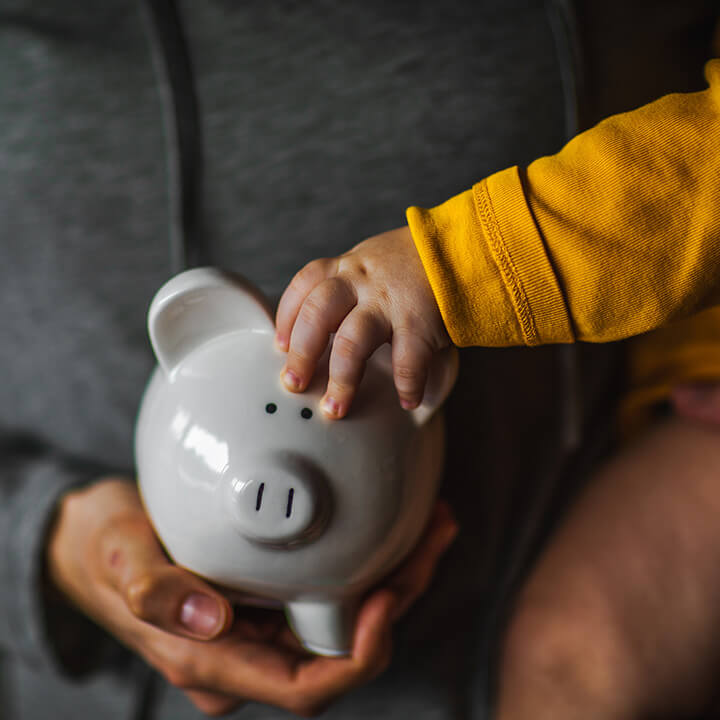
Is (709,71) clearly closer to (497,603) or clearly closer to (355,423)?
(355,423)

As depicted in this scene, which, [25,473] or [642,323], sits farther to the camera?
[25,473]

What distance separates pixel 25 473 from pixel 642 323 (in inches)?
19.0

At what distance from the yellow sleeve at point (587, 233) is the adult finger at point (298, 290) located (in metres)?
0.05

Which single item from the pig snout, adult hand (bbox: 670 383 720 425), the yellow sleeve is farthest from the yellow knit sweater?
adult hand (bbox: 670 383 720 425)

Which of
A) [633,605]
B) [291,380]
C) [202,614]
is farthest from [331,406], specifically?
[633,605]

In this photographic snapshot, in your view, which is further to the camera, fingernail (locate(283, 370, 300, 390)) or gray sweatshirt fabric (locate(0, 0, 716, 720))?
gray sweatshirt fabric (locate(0, 0, 716, 720))

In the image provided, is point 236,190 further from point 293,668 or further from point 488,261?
point 293,668

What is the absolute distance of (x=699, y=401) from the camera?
1.85 ft

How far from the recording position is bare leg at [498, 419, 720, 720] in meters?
0.52

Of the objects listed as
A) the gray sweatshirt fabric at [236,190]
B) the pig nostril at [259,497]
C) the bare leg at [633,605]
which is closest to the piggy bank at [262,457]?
the pig nostril at [259,497]

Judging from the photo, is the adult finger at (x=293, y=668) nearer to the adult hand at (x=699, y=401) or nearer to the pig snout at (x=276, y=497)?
the pig snout at (x=276, y=497)

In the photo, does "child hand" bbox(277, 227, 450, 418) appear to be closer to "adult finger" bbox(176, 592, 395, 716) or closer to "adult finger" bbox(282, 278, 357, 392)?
"adult finger" bbox(282, 278, 357, 392)

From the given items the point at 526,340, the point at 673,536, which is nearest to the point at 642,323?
the point at 526,340

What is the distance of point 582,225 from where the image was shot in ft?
1.07
